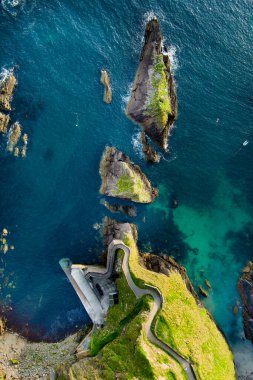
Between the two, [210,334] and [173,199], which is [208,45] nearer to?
[173,199]

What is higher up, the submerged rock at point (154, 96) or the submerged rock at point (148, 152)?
the submerged rock at point (154, 96)

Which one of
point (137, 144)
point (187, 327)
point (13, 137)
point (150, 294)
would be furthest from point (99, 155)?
point (187, 327)

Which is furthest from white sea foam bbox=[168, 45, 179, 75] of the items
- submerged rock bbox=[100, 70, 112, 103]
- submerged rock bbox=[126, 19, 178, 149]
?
submerged rock bbox=[100, 70, 112, 103]

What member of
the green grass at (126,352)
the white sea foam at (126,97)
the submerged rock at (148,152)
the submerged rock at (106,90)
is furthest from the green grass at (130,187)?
the green grass at (126,352)

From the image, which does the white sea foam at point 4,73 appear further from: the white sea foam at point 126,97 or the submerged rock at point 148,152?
the submerged rock at point 148,152

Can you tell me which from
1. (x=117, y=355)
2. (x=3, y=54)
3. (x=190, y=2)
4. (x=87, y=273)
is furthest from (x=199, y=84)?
(x=117, y=355)

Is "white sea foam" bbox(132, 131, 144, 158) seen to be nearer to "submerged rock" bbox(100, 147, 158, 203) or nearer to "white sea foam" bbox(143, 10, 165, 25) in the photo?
"submerged rock" bbox(100, 147, 158, 203)

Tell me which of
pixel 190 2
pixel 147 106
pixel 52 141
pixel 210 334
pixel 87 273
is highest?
pixel 190 2
